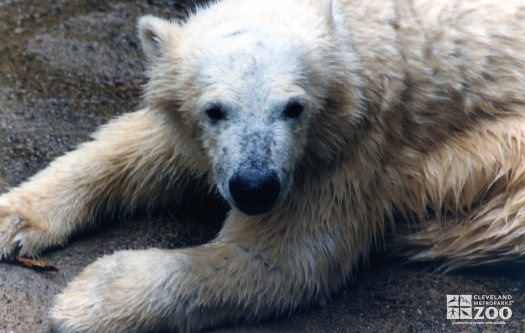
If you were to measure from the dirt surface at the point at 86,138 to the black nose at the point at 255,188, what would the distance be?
1.64 feet

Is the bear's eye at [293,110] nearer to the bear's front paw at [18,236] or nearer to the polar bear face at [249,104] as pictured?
the polar bear face at [249,104]

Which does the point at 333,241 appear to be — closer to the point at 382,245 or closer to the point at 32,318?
the point at 382,245

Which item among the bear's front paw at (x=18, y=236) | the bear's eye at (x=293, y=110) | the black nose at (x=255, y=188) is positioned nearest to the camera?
the black nose at (x=255, y=188)

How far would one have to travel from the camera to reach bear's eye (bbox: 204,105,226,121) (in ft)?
8.95

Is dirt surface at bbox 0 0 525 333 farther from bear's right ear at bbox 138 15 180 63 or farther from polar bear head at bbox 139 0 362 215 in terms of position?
bear's right ear at bbox 138 15 180 63

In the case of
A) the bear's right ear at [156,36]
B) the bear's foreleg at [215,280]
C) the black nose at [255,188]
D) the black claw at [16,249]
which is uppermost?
the bear's right ear at [156,36]

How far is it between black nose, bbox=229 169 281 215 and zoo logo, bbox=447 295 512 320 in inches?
29.3

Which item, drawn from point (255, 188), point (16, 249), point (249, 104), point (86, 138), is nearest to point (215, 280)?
point (255, 188)

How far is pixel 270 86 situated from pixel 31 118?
163 cm

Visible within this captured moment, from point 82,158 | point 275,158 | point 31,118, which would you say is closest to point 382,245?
point 275,158

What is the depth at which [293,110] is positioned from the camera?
2.73 metres

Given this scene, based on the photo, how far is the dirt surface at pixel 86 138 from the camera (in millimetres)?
2906

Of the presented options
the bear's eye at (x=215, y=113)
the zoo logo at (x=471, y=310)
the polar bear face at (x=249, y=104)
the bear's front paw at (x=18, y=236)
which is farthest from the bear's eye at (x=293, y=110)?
the bear's front paw at (x=18, y=236)

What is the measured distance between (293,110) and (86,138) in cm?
145
